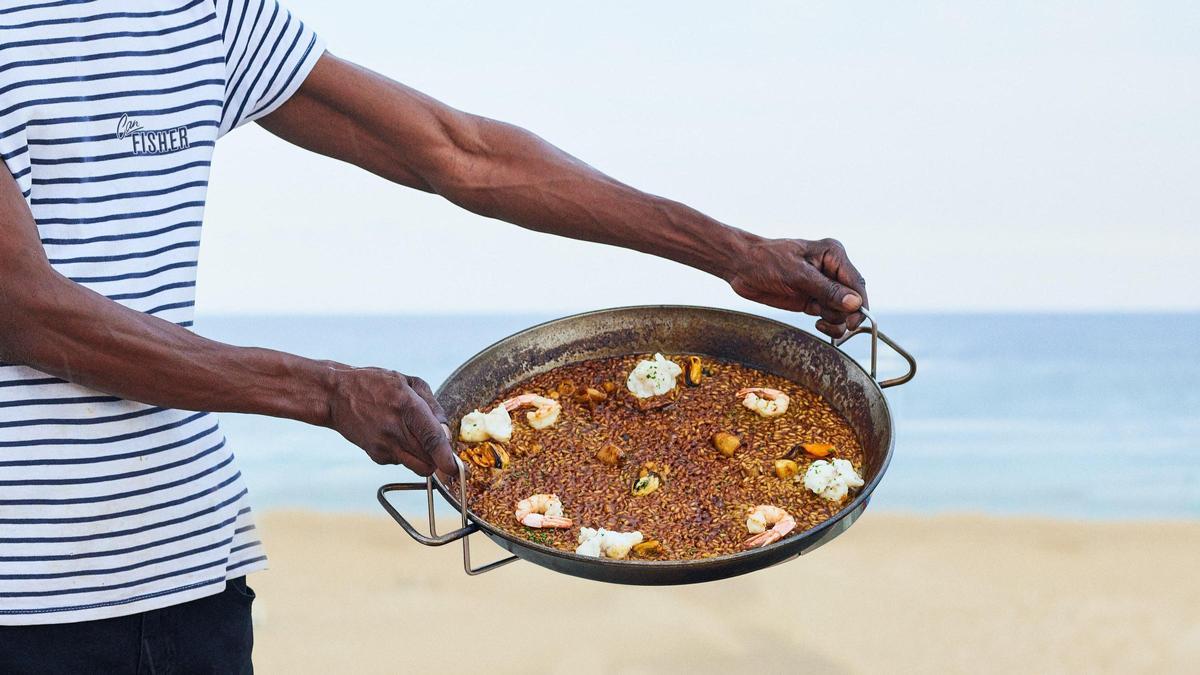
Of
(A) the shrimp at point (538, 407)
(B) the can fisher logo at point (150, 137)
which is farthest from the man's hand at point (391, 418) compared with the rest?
(A) the shrimp at point (538, 407)

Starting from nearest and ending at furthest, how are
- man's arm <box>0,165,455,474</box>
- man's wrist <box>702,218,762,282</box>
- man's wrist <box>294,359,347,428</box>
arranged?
1. man's arm <box>0,165,455,474</box>
2. man's wrist <box>294,359,347,428</box>
3. man's wrist <box>702,218,762,282</box>

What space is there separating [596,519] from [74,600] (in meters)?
0.82

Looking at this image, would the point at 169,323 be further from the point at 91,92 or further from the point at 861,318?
the point at 861,318

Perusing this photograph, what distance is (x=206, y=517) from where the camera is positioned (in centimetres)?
200

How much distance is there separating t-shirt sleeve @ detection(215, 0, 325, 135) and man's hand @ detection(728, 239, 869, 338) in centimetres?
86

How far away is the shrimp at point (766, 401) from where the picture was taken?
7.63ft

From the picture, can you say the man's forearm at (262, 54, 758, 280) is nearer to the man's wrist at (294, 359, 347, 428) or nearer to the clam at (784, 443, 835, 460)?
the clam at (784, 443, 835, 460)

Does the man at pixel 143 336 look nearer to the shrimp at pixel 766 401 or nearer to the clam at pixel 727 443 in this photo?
the shrimp at pixel 766 401

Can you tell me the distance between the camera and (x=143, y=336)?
1.71 m

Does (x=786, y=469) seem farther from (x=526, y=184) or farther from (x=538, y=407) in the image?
(x=526, y=184)

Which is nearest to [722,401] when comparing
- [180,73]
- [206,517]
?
[206,517]

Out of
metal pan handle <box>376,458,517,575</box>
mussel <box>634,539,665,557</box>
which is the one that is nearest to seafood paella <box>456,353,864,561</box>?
mussel <box>634,539,665,557</box>

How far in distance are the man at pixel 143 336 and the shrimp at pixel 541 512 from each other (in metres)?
0.37

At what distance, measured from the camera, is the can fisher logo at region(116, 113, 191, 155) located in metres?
1.85
